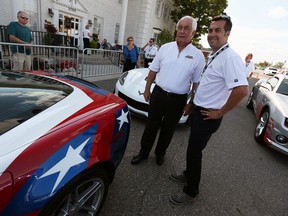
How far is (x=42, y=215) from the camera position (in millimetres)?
1188

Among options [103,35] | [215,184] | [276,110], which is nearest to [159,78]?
[215,184]

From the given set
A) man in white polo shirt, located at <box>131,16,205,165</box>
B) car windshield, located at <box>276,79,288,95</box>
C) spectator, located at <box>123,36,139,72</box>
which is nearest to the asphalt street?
man in white polo shirt, located at <box>131,16,205,165</box>

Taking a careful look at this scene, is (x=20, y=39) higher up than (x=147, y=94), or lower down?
higher up

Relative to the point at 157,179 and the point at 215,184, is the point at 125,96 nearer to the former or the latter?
the point at 157,179

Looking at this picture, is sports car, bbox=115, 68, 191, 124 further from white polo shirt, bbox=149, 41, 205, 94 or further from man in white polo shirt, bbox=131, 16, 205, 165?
white polo shirt, bbox=149, 41, 205, 94

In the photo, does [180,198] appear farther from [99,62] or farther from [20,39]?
[99,62]

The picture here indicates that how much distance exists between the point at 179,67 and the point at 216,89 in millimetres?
603

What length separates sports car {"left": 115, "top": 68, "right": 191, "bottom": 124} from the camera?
392 centimetres

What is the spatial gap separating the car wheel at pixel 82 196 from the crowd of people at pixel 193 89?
91 centimetres

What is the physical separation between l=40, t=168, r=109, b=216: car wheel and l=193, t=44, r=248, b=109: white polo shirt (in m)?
1.18

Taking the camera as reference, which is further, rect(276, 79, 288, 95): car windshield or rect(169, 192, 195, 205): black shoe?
rect(276, 79, 288, 95): car windshield

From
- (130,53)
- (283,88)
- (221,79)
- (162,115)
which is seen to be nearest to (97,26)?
(130,53)

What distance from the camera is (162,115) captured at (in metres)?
2.67

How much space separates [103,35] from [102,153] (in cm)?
1433
